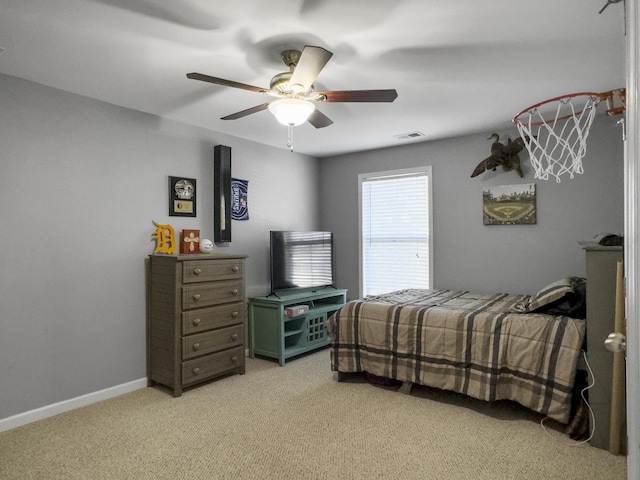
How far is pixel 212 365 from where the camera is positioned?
3318mm

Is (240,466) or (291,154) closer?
(240,466)

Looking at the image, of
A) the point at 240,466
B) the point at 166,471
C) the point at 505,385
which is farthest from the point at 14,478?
the point at 505,385

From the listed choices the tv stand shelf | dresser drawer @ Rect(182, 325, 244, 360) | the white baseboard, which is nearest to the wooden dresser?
dresser drawer @ Rect(182, 325, 244, 360)

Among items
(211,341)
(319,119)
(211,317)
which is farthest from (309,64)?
(211,341)

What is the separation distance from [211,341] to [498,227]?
307 cm

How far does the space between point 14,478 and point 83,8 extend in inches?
95.6

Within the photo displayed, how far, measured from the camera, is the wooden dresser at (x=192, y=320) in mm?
3115

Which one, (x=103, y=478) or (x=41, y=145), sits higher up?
(x=41, y=145)

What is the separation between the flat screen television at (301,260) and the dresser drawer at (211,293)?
661mm

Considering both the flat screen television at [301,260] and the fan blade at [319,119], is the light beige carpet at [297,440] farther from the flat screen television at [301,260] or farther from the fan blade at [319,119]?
the fan blade at [319,119]

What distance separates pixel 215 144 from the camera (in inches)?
156

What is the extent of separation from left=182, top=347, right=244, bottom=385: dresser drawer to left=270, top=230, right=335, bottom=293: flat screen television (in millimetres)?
872

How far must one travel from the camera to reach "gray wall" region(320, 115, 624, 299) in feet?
11.4

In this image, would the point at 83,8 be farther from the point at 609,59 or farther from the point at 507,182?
the point at 507,182
